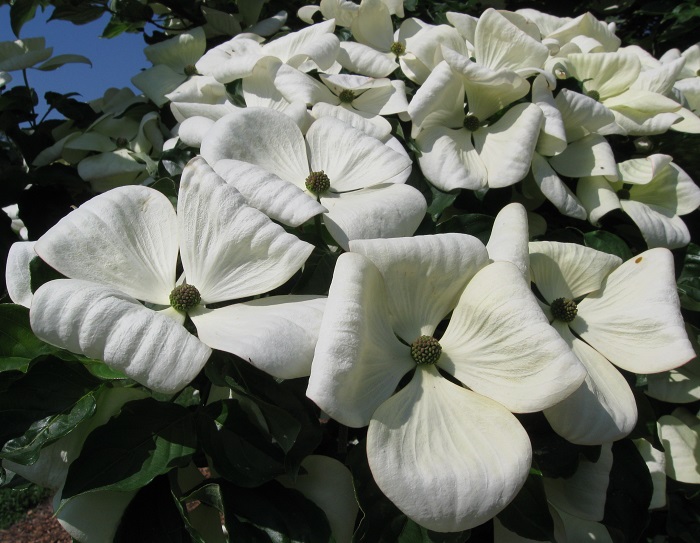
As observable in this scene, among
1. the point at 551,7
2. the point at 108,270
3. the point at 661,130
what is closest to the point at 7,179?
the point at 108,270

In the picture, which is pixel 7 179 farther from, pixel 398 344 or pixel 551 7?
pixel 551 7

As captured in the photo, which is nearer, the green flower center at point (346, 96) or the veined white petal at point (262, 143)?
the veined white petal at point (262, 143)

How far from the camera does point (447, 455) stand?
0.65 metres

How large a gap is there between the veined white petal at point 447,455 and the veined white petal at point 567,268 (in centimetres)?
28

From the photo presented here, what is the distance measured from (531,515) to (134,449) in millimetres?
494

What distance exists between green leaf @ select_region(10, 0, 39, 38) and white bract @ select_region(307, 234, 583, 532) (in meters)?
1.60

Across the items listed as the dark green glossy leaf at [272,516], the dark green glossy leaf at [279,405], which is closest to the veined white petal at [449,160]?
the dark green glossy leaf at [279,405]

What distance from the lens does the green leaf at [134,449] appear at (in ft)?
2.26

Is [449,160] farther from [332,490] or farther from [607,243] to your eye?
[332,490]

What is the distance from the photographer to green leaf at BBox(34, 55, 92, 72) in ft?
5.52

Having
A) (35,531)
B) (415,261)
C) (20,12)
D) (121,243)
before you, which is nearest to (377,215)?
(415,261)

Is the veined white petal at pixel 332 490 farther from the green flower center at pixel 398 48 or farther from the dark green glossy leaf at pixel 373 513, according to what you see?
the green flower center at pixel 398 48

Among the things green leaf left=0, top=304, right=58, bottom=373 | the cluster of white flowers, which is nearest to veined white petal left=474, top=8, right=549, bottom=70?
the cluster of white flowers

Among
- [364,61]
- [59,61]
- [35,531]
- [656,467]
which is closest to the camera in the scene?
[656,467]
